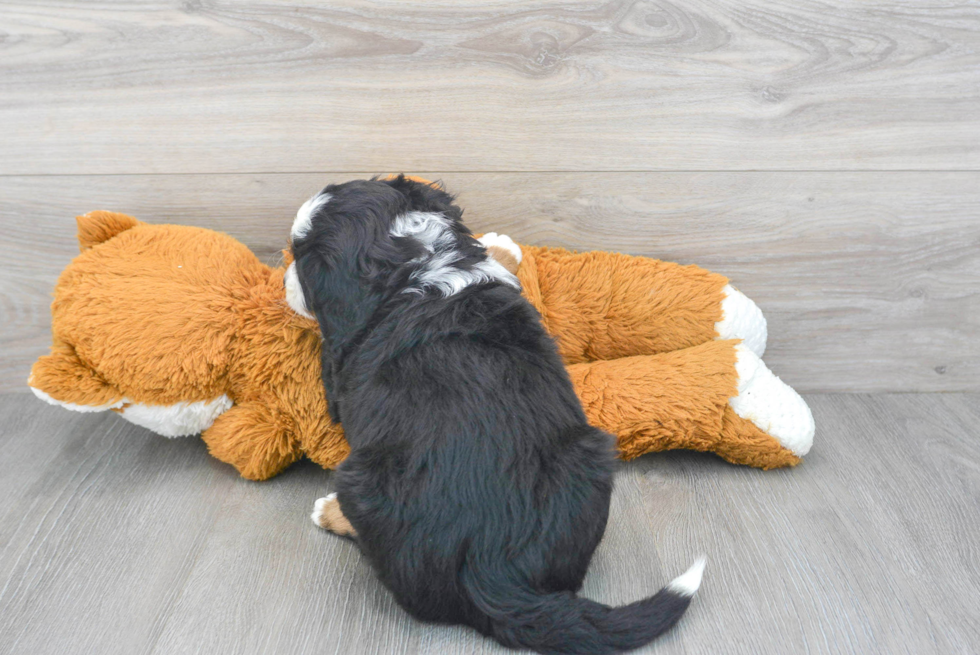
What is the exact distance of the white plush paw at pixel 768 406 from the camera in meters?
1.68

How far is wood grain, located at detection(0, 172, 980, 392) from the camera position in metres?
1.89

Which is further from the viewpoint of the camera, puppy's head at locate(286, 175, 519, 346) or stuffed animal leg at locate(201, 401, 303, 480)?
stuffed animal leg at locate(201, 401, 303, 480)

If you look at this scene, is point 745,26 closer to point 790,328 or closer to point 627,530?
point 790,328

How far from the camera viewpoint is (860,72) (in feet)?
5.91

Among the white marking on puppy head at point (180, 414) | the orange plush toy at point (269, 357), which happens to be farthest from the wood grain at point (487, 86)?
the white marking on puppy head at point (180, 414)

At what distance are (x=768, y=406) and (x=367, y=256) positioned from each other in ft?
3.31

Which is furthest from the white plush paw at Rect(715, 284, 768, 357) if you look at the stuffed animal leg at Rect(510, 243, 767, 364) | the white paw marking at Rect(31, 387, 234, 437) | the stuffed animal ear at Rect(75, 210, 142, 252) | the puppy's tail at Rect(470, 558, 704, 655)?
the stuffed animal ear at Rect(75, 210, 142, 252)

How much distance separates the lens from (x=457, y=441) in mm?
1237

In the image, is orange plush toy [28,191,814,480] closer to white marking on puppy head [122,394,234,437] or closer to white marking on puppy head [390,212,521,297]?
white marking on puppy head [122,394,234,437]

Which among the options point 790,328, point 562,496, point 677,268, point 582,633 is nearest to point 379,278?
point 562,496

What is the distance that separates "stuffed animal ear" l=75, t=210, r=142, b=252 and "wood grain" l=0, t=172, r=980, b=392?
0.16 meters

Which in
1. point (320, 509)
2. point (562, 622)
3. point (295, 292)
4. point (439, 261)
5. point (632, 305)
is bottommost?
point (320, 509)

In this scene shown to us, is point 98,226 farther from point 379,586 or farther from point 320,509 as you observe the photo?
point 379,586

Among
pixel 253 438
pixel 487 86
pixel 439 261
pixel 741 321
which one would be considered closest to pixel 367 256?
pixel 439 261
